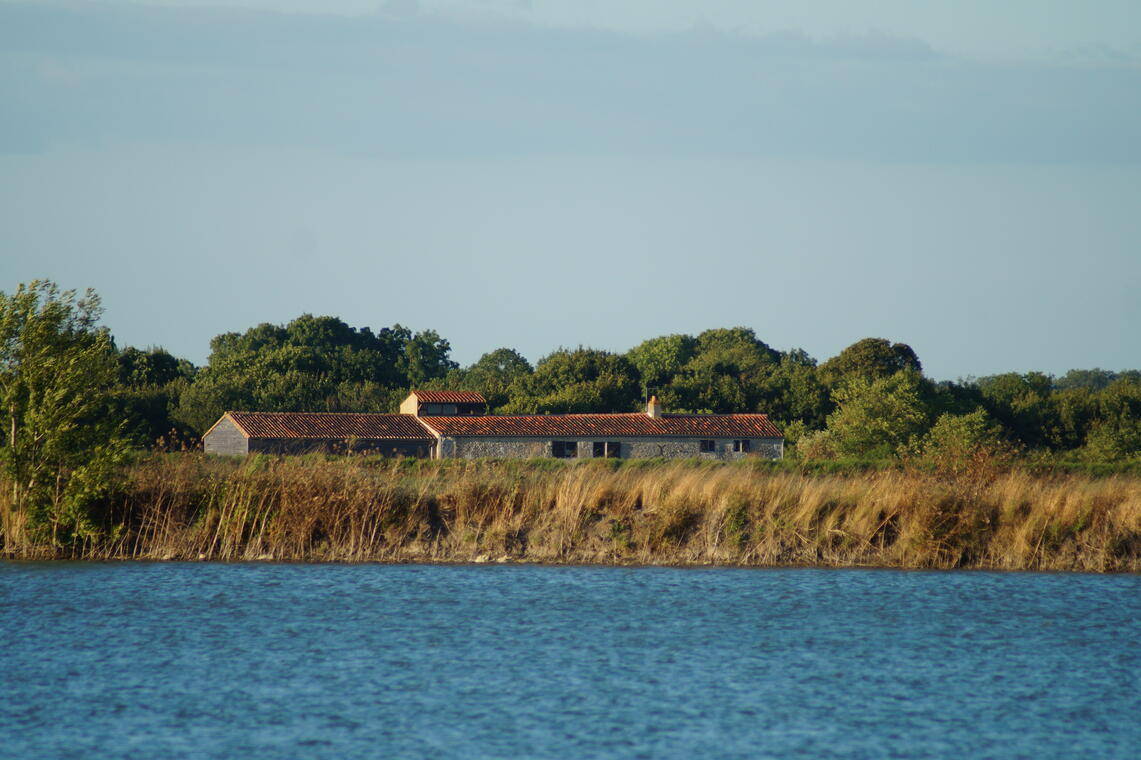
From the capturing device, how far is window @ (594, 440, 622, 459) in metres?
73.7

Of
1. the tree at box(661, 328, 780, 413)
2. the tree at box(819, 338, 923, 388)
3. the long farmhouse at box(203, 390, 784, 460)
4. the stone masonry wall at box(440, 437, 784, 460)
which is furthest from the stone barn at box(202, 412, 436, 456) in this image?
the tree at box(819, 338, 923, 388)

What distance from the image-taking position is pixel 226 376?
9288cm

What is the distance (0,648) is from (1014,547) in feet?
67.9

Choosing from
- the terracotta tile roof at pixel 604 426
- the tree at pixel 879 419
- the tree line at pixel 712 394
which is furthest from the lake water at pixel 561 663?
the terracotta tile roof at pixel 604 426

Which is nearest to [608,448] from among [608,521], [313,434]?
[313,434]

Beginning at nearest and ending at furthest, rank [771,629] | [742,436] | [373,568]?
[771,629], [373,568], [742,436]

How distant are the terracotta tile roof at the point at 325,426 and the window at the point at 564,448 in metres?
7.03

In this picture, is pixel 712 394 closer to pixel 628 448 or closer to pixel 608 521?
pixel 628 448

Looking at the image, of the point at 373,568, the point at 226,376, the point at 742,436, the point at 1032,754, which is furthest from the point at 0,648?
the point at 226,376

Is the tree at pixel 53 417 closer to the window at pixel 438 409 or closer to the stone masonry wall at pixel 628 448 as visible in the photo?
the stone masonry wall at pixel 628 448

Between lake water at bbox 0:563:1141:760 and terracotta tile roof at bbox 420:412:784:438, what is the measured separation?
1788 inches

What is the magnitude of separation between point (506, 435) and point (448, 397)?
13811 mm

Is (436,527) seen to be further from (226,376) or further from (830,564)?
(226,376)

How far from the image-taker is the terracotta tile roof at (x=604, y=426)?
73.0m
